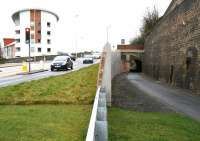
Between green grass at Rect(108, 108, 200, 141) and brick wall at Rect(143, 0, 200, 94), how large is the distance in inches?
349

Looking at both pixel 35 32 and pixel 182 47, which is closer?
pixel 182 47

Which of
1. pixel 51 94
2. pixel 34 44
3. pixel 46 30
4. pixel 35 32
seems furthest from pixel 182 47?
pixel 46 30

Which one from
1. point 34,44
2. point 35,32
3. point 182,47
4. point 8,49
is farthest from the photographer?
point 8,49

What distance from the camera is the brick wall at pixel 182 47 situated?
2161 centimetres

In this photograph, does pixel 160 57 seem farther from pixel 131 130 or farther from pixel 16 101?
pixel 131 130

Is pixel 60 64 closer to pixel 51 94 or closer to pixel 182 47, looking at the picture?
pixel 182 47

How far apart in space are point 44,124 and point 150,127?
9.21ft

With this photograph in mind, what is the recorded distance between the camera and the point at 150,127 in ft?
32.3

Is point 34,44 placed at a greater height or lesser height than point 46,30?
lesser

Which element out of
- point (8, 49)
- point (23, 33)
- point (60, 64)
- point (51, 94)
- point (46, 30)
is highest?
point (46, 30)

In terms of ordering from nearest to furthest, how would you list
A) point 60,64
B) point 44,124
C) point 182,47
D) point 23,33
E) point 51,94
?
point 44,124 < point 51,94 < point 182,47 < point 60,64 < point 23,33

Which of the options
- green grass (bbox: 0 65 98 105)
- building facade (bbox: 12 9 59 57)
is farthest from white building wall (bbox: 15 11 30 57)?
green grass (bbox: 0 65 98 105)

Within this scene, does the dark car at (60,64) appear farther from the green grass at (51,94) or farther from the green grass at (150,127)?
the green grass at (150,127)

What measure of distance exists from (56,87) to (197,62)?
27.8ft
